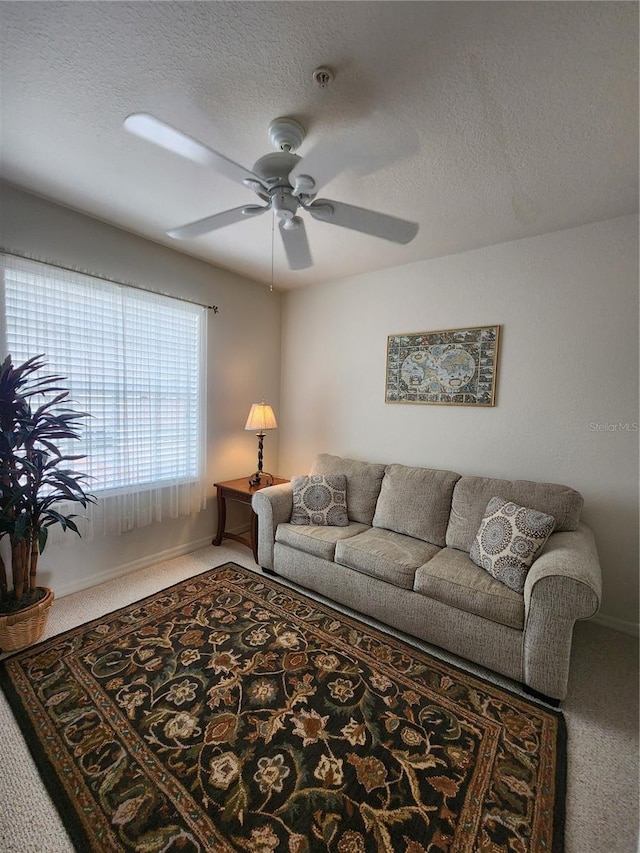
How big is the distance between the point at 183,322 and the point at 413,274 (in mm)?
2044

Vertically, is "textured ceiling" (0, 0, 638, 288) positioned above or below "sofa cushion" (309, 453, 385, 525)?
above

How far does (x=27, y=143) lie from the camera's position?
71.8 inches

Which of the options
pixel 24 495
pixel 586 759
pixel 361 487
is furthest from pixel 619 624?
pixel 24 495

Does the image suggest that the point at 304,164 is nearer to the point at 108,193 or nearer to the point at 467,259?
the point at 108,193

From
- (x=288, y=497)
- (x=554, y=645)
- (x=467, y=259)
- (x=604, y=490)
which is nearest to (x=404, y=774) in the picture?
(x=554, y=645)

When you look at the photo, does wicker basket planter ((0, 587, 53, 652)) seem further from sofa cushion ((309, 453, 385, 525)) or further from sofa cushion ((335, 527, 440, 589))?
sofa cushion ((309, 453, 385, 525))

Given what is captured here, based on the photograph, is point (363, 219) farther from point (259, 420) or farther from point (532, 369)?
point (259, 420)

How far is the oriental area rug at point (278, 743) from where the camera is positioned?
3.96 ft

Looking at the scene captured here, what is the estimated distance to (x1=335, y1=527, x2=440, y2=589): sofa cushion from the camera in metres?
2.23

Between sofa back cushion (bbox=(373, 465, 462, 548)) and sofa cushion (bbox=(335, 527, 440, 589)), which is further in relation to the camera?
sofa back cushion (bbox=(373, 465, 462, 548))

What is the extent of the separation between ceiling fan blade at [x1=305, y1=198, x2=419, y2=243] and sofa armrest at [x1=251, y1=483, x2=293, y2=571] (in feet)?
6.55

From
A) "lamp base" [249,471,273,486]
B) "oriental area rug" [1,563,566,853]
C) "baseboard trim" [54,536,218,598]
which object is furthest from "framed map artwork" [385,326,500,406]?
"baseboard trim" [54,536,218,598]

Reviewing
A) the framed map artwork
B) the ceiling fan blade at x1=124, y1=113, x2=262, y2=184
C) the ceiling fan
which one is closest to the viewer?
the ceiling fan blade at x1=124, y1=113, x2=262, y2=184

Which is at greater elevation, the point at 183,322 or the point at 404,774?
the point at 183,322
